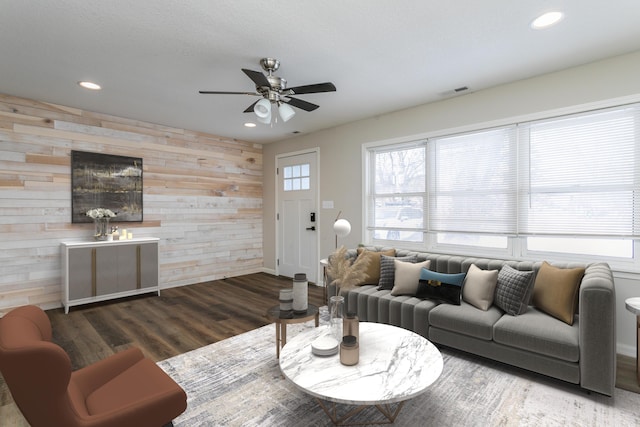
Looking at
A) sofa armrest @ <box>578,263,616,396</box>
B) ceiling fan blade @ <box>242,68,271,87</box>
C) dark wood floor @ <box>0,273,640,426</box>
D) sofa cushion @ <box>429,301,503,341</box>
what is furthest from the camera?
dark wood floor @ <box>0,273,640,426</box>

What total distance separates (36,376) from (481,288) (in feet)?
9.93

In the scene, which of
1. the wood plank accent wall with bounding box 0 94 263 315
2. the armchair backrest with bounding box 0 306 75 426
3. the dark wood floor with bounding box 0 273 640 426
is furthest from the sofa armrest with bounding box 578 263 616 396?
the wood plank accent wall with bounding box 0 94 263 315

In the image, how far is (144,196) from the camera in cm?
479

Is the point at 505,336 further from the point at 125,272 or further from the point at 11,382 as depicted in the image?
the point at 125,272

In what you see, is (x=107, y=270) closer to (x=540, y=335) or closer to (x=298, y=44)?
(x=298, y=44)

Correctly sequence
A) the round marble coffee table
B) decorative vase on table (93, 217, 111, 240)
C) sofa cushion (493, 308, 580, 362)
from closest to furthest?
the round marble coffee table, sofa cushion (493, 308, 580, 362), decorative vase on table (93, 217, 111, 240)

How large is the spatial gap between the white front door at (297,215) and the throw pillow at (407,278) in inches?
85.3

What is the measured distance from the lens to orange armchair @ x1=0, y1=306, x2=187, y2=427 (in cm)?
116

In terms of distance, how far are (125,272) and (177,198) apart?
1.40 metres

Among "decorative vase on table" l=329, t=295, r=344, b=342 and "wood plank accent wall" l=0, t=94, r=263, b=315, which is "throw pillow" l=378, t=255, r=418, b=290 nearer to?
"decorative vase on table" l=329, t=295, r=344, b=342

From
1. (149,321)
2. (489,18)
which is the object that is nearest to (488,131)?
(489,18)

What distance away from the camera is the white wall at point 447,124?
2766mm

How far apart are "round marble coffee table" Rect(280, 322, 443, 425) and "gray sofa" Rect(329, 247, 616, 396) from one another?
0.69 meters

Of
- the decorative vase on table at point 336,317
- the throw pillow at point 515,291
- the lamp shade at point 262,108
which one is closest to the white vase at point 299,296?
the decorative vase on table at point 336,317
